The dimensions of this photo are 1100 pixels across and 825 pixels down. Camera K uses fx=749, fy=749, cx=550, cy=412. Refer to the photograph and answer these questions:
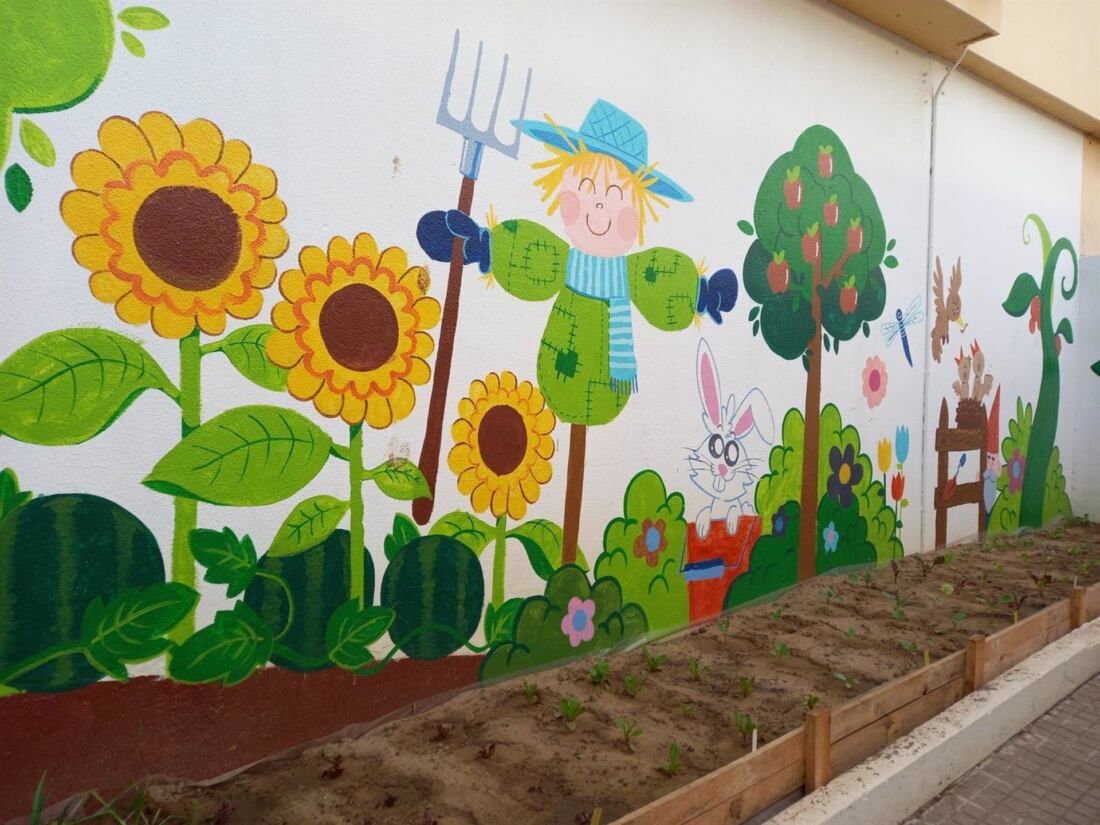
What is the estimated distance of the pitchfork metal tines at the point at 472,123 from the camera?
10.7 ft

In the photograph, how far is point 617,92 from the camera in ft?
12.8

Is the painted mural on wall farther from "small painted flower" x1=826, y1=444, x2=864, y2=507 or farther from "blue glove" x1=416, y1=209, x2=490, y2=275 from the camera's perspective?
"small painted flower" x1=826, y1=444, x2=864, y2=507

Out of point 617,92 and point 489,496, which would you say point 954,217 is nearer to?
point 617,92

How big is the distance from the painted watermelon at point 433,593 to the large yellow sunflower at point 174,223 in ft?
4.01

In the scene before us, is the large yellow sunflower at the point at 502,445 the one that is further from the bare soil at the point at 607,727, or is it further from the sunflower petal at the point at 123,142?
the sunflower petal at the point at 123,142

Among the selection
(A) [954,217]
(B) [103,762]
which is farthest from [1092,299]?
(B) [103,762]

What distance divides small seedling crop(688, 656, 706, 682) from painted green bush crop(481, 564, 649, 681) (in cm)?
34

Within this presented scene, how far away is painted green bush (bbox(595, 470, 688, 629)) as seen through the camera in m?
3.99

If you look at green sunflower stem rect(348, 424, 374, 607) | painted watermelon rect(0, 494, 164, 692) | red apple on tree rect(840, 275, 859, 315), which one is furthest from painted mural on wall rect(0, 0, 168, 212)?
red apple on tree rect(840, 275, 859, 315)

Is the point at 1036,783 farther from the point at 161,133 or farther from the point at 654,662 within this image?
the point at 161,133

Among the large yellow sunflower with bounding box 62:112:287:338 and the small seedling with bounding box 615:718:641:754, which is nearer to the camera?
the large yellow sunflower with bounding box 62:112:287:338

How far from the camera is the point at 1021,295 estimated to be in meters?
7.25

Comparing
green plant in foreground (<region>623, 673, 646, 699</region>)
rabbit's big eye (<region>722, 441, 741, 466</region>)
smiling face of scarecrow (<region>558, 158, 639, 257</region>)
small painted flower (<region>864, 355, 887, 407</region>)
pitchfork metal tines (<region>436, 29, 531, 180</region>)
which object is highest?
pitchfork metal tines (<region>436, 29, 531, 180</region>)

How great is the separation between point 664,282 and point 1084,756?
306 cm
